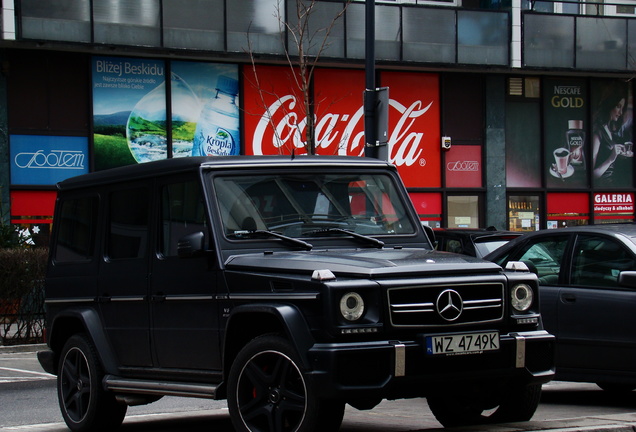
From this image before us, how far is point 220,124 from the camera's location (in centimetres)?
2664

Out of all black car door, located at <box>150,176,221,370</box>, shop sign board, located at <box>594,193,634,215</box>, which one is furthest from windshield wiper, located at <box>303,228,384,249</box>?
shop sign board, located at <box>594,193,634,215</box>

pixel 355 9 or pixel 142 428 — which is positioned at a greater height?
pixel 355 9

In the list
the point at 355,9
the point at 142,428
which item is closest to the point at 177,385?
the point at 142,428

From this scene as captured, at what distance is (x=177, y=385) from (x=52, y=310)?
2.25 m

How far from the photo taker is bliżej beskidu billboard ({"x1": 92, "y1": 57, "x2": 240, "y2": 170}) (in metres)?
25.3

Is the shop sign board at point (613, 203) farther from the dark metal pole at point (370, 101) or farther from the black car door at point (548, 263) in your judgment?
the black car door at point (548, 263)

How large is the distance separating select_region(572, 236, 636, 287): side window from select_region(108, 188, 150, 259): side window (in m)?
3.92

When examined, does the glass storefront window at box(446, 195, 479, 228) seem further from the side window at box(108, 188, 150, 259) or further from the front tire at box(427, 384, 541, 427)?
the front tire at box(427, 384, 541, 427)

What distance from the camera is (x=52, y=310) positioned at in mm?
9055

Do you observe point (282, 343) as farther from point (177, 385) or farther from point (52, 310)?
point (52, 310)

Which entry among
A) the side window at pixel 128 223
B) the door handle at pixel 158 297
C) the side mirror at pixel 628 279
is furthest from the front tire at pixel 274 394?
the side mirror at pixel 628 279

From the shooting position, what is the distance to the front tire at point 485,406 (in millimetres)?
7117

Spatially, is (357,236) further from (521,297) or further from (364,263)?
(521,297)

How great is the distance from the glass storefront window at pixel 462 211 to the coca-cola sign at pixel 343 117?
0.81 metres
